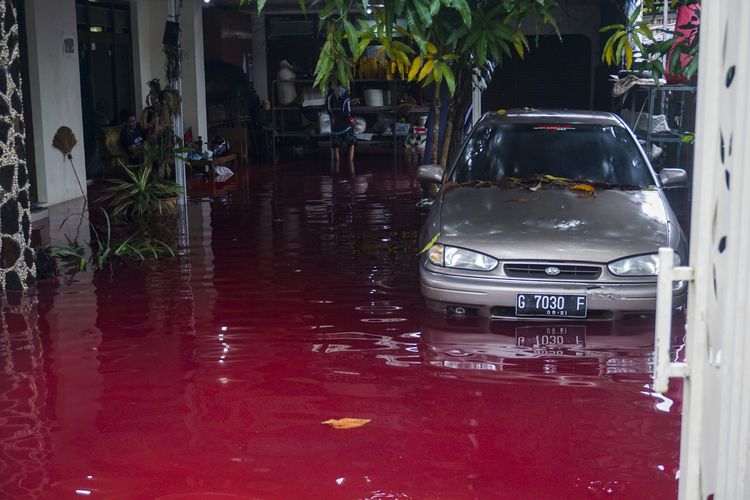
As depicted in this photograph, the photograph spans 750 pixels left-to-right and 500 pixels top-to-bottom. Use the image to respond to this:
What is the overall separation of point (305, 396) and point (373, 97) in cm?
1682

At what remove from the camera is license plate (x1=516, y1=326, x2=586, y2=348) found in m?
6.57

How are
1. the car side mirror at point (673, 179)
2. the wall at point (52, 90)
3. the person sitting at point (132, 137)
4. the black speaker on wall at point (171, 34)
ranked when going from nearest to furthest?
the car side mirror at point (673, 179) → the wall at point (52, 90) → the black speaker on wall at point (171, 34) → the person sitting at point (132, 137)

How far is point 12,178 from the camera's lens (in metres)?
8.09

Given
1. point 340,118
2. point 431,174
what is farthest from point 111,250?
point 340,118

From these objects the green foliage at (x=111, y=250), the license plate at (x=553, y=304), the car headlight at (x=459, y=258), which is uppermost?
the car headlight at (x=459, y=258)

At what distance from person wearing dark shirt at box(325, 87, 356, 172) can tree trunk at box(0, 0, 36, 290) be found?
1200 centimetres

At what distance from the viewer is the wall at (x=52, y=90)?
12656 mm

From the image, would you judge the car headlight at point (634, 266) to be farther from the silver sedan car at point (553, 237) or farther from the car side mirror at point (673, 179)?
the car side mirror at point (673, 179)

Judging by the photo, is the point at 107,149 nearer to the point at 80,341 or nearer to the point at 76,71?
the point at 76,71

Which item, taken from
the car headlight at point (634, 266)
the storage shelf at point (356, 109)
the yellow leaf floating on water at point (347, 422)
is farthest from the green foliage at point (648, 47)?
the storage shelf at point (356, 109)

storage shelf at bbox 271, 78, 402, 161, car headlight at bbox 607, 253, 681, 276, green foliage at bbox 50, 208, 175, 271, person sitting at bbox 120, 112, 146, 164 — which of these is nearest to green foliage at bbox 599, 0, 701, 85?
car headlight at bbox 607, 253, 681, 276

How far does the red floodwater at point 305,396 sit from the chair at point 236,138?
11.0 meters

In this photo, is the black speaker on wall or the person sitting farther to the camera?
the person sitting

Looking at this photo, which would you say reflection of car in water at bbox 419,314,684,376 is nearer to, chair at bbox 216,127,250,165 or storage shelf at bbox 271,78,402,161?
chair at bbox 216,127,250,165
